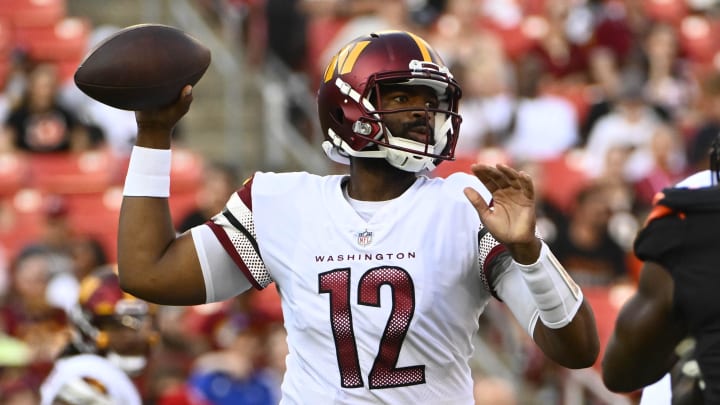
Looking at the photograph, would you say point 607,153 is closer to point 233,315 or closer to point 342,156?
point 233,315

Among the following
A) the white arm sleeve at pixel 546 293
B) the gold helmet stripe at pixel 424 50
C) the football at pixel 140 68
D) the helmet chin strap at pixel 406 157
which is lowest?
the white arm sleeve at pixel 546 293

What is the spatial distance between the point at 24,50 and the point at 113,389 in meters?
5.97

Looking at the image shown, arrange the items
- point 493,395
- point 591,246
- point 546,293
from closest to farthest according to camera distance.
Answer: point 546,293 < point 493,395 < point 591,246

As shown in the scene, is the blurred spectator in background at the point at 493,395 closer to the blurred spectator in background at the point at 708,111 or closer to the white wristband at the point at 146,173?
the white wristband at the point at 146,173

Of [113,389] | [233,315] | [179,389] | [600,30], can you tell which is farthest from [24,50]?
[113,389]

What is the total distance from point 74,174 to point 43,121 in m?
0.48

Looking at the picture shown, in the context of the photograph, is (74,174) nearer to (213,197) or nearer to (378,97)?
(213,197)

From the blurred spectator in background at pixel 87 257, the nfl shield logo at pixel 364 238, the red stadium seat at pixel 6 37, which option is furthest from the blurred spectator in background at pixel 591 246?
the nfl shield logo at pixel 364 238

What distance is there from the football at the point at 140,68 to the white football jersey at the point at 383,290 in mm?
452

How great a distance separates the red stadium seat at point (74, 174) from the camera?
30.5 ft

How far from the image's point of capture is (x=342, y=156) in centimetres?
386

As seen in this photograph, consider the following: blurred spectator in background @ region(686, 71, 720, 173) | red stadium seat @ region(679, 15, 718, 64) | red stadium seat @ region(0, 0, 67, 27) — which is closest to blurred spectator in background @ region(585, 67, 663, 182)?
blurred spectator in background @ region(686, 71, 720, 173)

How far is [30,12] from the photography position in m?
10.8

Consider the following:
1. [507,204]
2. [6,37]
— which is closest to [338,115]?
[507,204]
